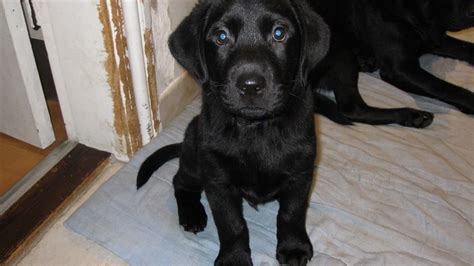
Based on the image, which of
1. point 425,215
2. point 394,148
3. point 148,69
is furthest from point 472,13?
point 148,69

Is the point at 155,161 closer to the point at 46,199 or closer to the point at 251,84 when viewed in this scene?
the point at 46,199

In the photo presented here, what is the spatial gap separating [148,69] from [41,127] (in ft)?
1.73

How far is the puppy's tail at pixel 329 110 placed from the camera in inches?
79.4

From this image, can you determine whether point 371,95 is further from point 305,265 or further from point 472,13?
point 305,265

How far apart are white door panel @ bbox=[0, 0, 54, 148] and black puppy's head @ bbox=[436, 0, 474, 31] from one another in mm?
1618

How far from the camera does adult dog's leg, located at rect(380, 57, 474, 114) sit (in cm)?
204

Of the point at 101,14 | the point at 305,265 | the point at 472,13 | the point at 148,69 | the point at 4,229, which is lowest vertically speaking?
the point at 4,229

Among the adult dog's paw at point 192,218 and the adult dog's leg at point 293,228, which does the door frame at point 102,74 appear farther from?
the adult dog's leg at point 293,228

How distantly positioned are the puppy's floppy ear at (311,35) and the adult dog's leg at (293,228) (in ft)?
1.18

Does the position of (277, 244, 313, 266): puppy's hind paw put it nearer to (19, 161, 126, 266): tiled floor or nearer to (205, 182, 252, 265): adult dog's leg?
(205, 182, 252, 265): adult dog's leg

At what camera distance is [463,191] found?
1.74m

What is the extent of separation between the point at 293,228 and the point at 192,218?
0.35 meters

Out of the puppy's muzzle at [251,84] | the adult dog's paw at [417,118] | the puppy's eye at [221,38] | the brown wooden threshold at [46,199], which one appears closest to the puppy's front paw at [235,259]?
the puppy's muzzle at [251,84]

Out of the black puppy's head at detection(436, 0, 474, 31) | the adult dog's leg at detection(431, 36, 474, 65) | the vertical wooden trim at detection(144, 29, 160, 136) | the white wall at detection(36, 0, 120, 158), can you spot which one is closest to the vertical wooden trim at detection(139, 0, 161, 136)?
the vertical wooden trim at detection(144, 29, 160, 136)
